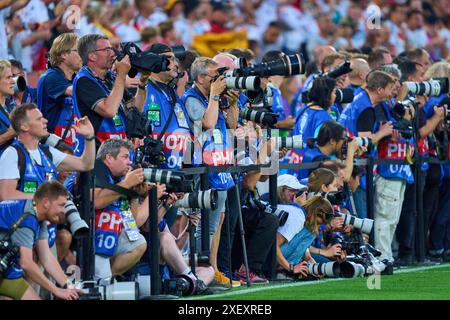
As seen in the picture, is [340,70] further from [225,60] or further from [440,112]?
[225,60]

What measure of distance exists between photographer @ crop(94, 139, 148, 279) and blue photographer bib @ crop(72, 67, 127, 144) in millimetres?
458

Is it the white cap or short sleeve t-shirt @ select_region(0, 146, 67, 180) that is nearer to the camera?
short sleeve t-shirt @ select_region(0, 146, 67, 180)

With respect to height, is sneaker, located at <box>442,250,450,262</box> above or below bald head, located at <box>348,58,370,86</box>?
below

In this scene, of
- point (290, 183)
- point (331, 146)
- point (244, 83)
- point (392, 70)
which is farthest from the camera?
point (392, 70)

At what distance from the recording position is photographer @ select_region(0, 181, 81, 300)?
993cm

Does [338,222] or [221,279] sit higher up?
[338,222]

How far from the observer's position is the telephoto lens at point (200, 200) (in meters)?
11.5

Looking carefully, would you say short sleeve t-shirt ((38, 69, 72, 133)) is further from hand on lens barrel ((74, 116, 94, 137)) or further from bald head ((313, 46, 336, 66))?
bald head ((313, 46, 336, 66))

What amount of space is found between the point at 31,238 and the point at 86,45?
236 cm

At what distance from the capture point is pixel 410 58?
17.6m

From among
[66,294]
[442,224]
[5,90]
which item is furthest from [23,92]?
[442,224]

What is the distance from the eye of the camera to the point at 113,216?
11195 mm

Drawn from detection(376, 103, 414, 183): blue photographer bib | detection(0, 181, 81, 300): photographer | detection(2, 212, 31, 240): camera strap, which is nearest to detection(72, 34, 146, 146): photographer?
detection(0, 181, 81, 300): photographer

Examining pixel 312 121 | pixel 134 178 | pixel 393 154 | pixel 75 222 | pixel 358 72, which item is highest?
pixel 358 72
